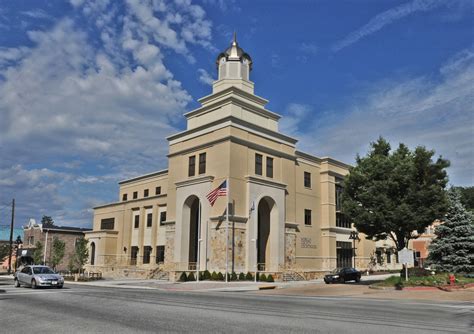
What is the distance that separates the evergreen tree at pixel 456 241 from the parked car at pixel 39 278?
2753 cm

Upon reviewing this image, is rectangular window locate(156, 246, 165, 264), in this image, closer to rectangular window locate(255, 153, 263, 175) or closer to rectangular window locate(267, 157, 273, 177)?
rectangular window locate(255, 153, 263, 175)

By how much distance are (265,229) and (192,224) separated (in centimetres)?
786

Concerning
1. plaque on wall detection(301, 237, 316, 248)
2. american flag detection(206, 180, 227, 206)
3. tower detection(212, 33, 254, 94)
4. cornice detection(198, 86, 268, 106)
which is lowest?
plaque on wall detection(301, 237, 316, 248)

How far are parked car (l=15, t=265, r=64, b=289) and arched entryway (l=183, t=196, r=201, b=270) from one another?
17.3 m

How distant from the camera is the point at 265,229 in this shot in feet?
152

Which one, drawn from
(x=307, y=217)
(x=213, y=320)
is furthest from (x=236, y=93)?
(x=213, y=320)

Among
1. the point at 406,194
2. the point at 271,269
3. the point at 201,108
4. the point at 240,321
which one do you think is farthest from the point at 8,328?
the point at 201,108

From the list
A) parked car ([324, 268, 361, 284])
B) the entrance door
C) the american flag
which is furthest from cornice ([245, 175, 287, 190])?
the entrance door

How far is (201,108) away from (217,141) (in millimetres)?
6524

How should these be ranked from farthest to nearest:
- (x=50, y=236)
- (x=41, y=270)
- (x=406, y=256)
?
(x=50, y=236) → (x=41, y=270) → (x=406, y=256)

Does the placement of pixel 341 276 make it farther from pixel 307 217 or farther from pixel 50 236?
pixel 50 236

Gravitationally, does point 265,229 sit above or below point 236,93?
below

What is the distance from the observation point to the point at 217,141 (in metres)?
43.1

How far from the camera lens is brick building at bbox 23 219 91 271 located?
69.9m
